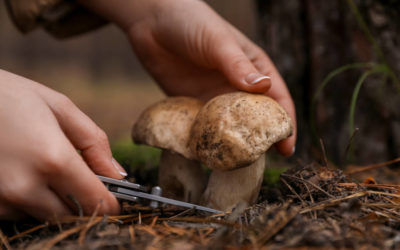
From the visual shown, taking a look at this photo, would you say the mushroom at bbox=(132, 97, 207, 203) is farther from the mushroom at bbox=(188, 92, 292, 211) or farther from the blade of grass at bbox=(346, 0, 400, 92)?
the blade of grass at bbox=(346, 0, 400, 92)

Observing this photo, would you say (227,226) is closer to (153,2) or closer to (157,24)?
(157,24)

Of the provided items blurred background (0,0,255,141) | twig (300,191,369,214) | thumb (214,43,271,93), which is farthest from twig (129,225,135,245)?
blurred background (0,0,255,141)

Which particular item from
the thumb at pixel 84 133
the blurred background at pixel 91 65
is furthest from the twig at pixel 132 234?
the blurred background at pixel 91 65

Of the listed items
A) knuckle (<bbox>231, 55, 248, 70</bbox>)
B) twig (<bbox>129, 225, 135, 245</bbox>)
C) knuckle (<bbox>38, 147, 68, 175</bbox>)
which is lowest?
twig (<bbox>129, 225, 135, 245</bbox>)

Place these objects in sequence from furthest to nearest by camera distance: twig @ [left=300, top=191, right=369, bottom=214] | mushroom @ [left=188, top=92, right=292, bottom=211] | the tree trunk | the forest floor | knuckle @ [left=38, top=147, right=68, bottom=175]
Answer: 1. the tree trunk
2. mushroom @ [left=188, top=92, right=292, bottom=211]
3. twig @ [left=300, top=191, right=369, bottom=214]
4. knuckle @ [left=38, top=147, right=68, bottom=175]
5. the forest floor

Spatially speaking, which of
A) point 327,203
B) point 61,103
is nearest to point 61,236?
point 61,103

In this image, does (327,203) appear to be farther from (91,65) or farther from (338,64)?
(91,65)
